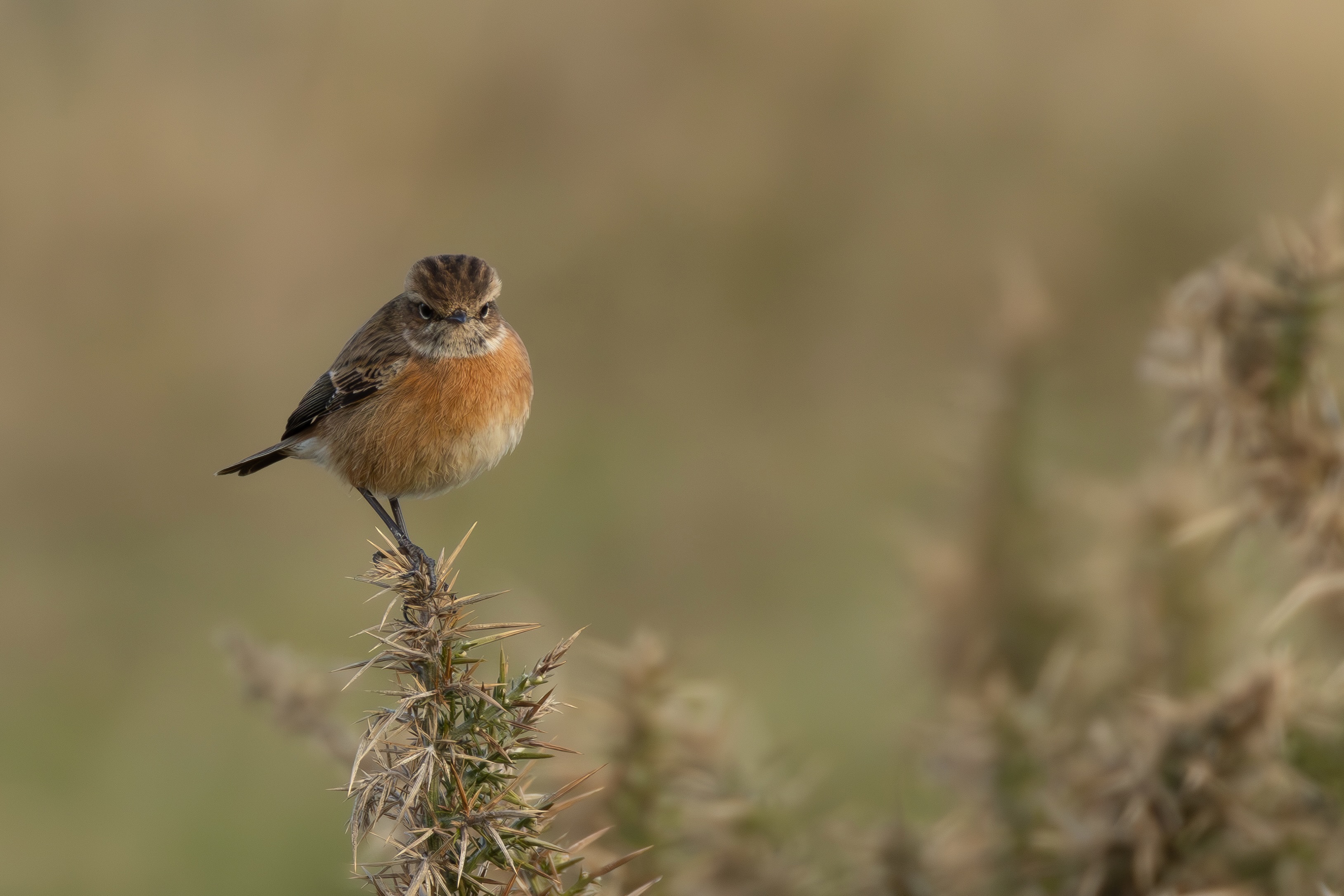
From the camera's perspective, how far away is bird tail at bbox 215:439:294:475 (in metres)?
3.42

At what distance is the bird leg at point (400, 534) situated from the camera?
7.92 feet

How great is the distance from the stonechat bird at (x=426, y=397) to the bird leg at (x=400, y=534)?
1 cm

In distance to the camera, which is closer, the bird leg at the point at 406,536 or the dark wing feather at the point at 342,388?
the bird leg at the point at 406,536

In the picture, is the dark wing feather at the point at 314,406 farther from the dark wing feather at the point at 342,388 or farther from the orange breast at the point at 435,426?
the orange breast at the point at 435,426

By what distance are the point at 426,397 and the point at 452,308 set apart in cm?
25

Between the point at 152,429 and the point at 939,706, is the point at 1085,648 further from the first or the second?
the point at 152,429

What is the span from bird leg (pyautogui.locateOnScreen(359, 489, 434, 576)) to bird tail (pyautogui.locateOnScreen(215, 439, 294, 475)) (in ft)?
0.95

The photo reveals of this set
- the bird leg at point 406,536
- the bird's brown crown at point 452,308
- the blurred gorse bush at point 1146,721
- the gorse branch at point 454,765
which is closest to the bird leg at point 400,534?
the bird leg at point 406,536

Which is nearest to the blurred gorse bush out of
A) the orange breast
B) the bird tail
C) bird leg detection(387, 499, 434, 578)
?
bird leg detection(387, 499, 434, 578)

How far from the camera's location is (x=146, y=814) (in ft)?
20.7

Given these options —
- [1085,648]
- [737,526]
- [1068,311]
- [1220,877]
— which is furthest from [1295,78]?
[1220,877]

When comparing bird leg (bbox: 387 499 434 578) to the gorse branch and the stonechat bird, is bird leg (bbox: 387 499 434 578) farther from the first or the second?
the gorse branch

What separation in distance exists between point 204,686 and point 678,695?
5.36 metres

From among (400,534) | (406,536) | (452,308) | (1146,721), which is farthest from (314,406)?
(1146,721)
